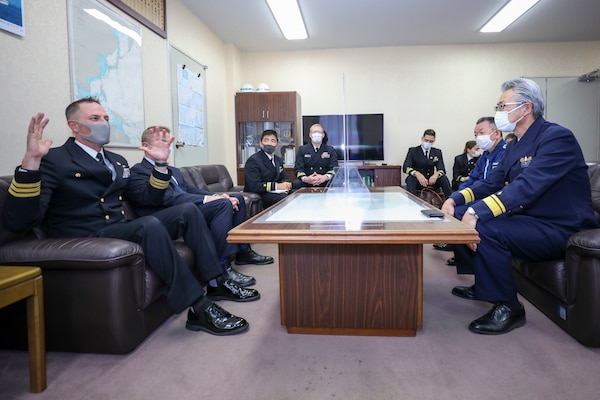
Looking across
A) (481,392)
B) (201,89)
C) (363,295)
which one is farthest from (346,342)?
(201,89)

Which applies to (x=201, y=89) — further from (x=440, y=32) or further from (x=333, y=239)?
(x=333, y=239)

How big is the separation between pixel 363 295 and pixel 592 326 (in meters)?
0.93

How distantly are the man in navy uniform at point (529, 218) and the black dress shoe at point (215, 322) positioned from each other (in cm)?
110

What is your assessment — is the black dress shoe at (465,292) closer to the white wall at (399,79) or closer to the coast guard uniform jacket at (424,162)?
the coast guard uniform jacket at (424,162)

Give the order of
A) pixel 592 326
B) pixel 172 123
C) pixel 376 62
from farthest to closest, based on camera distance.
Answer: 1. pixel 376 62
2. pixel 172 123
3. pixel 592 326

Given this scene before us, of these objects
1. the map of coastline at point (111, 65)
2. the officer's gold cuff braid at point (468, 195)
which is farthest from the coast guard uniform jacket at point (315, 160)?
the officer's gold cuff braid at point (468, 195)

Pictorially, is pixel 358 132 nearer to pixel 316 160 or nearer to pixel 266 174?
pixel 316 160

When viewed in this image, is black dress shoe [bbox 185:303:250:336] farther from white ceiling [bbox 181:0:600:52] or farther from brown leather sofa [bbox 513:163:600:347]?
white ceiling [bbox 181:0:600:52]

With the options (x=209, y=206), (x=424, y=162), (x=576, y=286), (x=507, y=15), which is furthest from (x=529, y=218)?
(x=507, y=15)

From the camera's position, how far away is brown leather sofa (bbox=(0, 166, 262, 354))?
152 cm

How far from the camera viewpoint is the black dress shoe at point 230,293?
7.45ft

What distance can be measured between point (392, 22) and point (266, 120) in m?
2.08

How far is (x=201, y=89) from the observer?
4758 millimetres

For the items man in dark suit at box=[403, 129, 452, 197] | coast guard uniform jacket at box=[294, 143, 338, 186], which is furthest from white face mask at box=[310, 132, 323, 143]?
man in dark suit at box=[403, 129, 452, 197]
